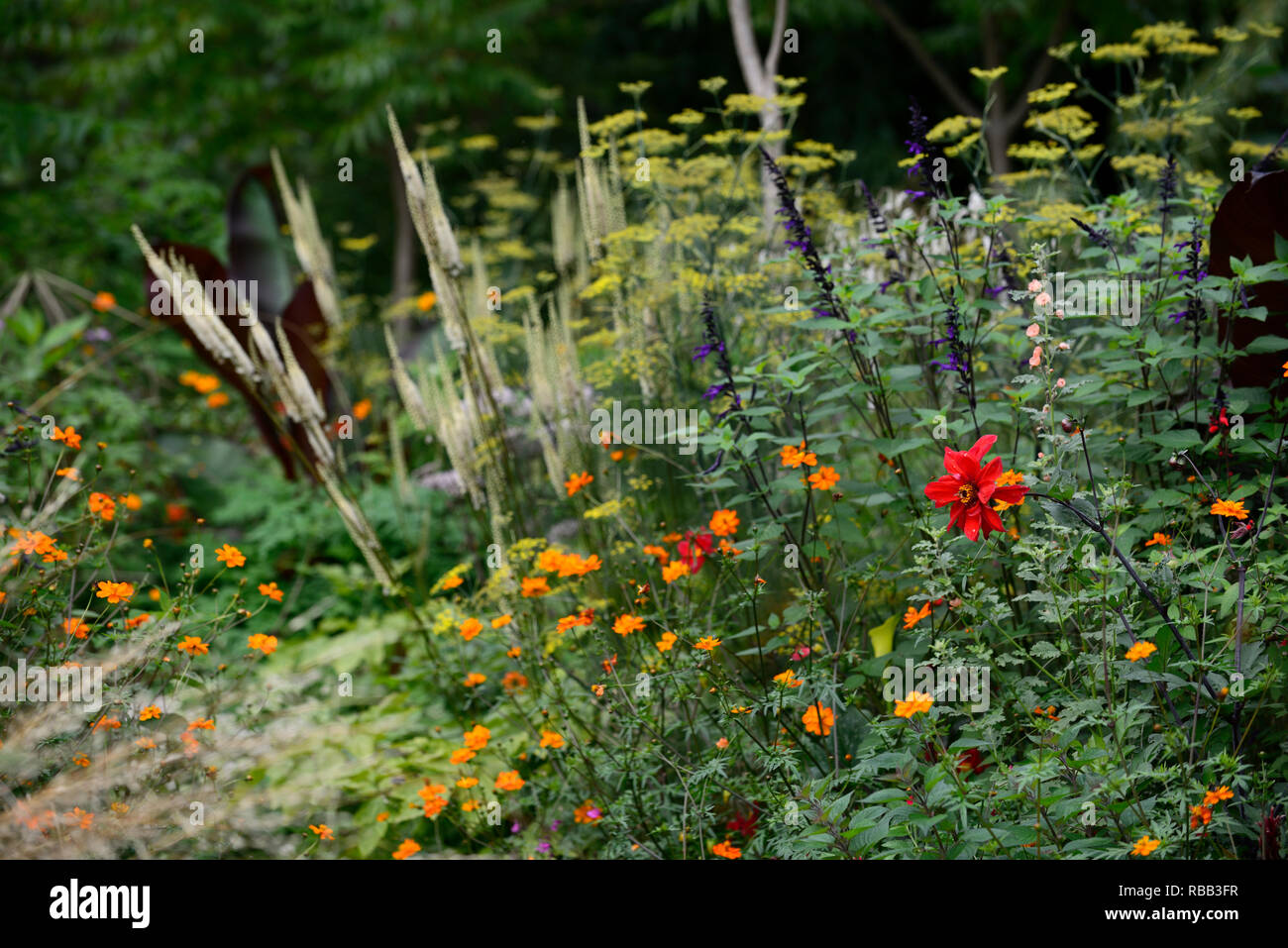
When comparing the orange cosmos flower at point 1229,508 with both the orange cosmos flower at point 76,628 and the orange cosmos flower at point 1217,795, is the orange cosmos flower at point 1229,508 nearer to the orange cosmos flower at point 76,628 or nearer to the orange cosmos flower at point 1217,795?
the orange cosmos flower at point 1217,795

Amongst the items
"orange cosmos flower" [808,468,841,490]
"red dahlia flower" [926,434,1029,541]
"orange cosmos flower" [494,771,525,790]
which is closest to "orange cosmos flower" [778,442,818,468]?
"orange cosmos flower" [808,468,841,490]

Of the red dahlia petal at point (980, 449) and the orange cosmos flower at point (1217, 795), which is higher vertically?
the red dahlia petal at point (980, 449)

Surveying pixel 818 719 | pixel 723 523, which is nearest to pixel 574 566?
pixel 723 523

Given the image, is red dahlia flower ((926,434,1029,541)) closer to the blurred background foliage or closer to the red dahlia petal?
the red dahlia petal

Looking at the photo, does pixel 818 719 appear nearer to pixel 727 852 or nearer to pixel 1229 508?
pixel 727 852

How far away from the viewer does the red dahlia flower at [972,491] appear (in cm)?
171

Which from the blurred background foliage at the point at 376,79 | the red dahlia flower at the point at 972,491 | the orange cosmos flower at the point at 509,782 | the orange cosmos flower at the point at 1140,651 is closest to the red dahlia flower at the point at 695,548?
the orange cosmos flower at the point at 509,782

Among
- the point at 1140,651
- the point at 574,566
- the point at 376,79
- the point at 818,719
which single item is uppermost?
the point at 376,79

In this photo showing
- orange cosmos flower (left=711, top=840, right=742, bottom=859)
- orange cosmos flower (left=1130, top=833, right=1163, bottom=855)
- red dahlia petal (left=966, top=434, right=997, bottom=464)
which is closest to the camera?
orange cosmos flower (left=1130, top=833, right=1163, bottom=855)

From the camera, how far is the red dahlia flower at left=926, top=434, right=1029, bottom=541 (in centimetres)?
171

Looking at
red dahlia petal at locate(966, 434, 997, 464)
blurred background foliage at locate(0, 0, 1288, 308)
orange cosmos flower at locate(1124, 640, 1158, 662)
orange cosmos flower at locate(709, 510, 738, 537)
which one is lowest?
orange cosmos flower at locate(1124, 640, 1158, 662)

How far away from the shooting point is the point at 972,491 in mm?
1742

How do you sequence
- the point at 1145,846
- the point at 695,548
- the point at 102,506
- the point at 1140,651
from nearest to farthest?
the point at 1145,846 → the point at 1140,651 → the point at 102,506 → the point at 695,548
